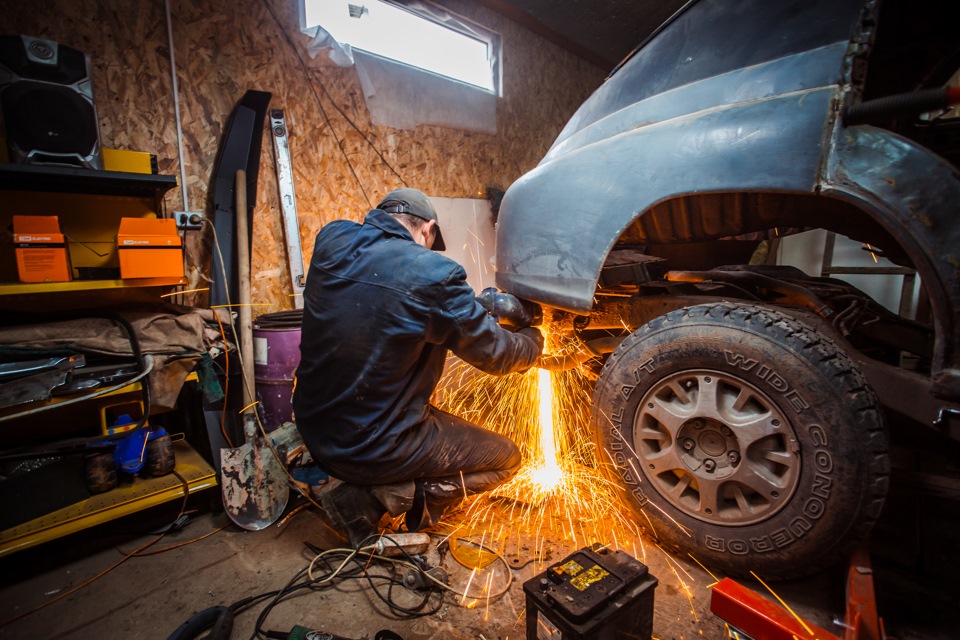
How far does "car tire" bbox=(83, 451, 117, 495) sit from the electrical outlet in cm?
157

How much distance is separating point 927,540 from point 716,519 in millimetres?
1168

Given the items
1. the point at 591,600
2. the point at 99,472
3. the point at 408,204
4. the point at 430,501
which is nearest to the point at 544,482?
the point at 430,501

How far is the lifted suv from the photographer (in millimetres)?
1407

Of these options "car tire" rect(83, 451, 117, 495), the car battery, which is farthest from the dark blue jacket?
"car tire" rect(83, 451, 117, 495)

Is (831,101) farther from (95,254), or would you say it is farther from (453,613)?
(95,254)

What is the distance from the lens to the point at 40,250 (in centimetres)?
225

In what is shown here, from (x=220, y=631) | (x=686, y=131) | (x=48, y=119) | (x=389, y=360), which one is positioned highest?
(x=48, y=119)

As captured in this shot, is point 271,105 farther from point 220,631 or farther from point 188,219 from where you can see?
point 220,631

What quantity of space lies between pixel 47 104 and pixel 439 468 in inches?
112

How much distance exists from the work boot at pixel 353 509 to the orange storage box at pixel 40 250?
191 cm

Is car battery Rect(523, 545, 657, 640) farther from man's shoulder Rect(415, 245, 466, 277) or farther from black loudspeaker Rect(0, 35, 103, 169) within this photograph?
black loudspeaker Rect(0, 35, 103, 169)

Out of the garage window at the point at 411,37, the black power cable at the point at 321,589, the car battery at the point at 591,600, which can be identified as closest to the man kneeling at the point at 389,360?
the black power cable at the point at 321,589

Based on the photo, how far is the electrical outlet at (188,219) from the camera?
9.94 feet

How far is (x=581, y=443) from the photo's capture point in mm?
3033
